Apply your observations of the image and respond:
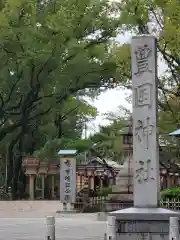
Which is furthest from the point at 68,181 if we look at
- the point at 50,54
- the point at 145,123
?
the point at 145,123

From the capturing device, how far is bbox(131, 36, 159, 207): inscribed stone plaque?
533 inches

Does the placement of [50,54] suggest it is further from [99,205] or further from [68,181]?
[99,205]

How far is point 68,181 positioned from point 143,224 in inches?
634

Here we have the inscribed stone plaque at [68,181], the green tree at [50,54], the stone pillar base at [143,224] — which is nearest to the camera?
the stone pillar base at [143,224]

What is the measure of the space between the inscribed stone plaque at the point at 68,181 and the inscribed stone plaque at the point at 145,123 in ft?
49.8

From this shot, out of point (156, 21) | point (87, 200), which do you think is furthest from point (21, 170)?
point (156, 21)

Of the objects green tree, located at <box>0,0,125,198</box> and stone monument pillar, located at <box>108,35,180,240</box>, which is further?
green tree, located at <box>0,0,125,198</box>

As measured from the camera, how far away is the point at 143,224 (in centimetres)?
1302

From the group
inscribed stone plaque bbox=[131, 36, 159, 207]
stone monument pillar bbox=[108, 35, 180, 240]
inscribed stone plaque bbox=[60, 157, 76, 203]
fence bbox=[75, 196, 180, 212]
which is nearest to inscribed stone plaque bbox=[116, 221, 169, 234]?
stone monument pillar bbox=[108, 35, 180, 240]

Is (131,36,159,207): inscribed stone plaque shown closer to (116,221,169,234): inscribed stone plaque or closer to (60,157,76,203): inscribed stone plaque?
(116,221,169,234): inscribed stone plaque

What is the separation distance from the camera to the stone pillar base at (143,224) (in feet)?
42.4

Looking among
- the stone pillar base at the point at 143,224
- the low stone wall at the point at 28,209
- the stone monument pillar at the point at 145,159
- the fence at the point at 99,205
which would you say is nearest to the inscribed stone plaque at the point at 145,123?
the stone monument pillar at the point at 145,159

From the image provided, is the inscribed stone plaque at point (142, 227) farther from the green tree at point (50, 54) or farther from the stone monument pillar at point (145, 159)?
the green tree at point (50, 54)

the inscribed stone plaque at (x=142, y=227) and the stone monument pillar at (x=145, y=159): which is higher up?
the stone monument pillar at (x=145, y=159)
